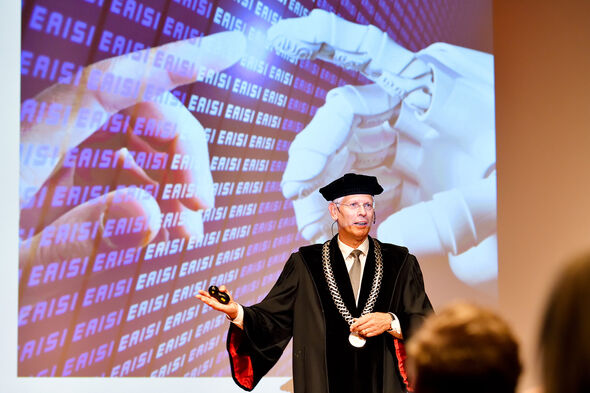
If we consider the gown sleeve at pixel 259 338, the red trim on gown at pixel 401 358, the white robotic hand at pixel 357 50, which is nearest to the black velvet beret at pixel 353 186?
the gown sleeve at pixel 259 338

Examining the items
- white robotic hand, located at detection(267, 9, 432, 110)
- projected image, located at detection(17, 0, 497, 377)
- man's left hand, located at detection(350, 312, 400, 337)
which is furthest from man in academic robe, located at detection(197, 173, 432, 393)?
white robotic hand, located at detection(267, 9, 432, 110)

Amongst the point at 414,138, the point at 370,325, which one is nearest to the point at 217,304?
the point at 370,325

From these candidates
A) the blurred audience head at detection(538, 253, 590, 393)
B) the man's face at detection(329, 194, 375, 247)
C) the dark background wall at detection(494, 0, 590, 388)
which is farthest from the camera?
the dark background wall at detection(494, 0, 590, 388)

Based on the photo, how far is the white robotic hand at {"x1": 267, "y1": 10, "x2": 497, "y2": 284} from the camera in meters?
4.34

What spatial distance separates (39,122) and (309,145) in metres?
1.58

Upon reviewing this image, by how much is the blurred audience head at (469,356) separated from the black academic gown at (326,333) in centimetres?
188

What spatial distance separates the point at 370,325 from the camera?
8.82ft

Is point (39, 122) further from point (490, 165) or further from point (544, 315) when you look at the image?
point (544, 315)

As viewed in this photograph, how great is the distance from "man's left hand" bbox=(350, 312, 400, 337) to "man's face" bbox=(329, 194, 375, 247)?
1.28 ft

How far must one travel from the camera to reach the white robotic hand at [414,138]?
14.2ft

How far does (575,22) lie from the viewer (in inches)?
199

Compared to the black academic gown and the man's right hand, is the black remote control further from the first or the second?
the black academic gown

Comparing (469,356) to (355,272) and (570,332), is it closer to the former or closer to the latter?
(570,332)

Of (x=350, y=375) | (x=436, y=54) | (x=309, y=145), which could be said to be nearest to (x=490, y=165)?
(x=436, y=54)
